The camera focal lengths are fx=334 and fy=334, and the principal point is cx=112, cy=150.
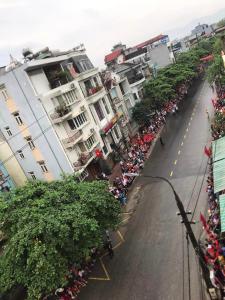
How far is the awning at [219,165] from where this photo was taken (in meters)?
19.5

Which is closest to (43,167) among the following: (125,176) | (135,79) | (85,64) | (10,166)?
(10,166)

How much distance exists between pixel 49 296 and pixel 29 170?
15854mm

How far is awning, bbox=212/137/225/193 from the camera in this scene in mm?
19516

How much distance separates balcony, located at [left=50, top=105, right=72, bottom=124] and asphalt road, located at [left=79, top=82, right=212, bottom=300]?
925 centimetres

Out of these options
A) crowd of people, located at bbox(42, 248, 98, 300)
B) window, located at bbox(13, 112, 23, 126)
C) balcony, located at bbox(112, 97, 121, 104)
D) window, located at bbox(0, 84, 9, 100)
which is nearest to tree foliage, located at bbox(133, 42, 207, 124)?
balcony, located at bbox(112, 97, 121, 104)

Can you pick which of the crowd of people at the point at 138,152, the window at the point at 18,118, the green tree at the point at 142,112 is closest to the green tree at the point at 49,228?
the crowd of people at the point at 138,152

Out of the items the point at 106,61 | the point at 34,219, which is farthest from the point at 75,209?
the point at 106,61

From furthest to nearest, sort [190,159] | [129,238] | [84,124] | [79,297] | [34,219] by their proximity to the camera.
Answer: [84,124], [190,159], [129,238], [79,297], [34,219]

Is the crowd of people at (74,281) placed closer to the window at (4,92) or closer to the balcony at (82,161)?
the balcony at (82,161)

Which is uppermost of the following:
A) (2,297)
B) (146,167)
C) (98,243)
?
(98,243)

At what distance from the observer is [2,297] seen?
65.4 ft

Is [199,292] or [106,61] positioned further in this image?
[106,61]

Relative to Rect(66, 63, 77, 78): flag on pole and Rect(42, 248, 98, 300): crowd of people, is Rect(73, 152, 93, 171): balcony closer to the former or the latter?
Rect(66, 63, 77, 78): flag on pole

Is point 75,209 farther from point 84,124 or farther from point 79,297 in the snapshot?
point 84,124
